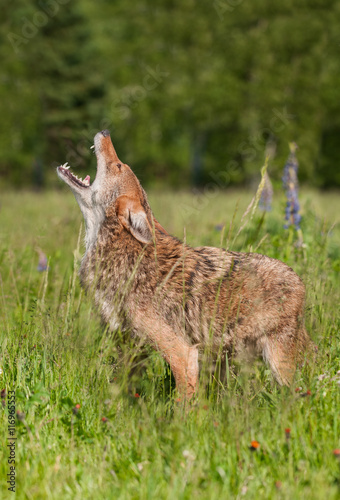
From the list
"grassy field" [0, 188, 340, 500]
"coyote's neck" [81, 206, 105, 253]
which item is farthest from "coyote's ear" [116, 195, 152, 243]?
"grassy field" [0, 188, 340, 500]

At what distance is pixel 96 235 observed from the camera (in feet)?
13.7

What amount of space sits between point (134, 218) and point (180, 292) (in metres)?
0.67

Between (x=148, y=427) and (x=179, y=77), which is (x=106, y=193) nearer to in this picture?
(x=148, y=427)

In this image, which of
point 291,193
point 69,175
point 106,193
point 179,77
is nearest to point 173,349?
point 106,193

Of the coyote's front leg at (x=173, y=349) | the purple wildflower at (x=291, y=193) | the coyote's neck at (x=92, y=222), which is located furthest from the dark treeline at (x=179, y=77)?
the coyote's front leg at (x=173, y=349)

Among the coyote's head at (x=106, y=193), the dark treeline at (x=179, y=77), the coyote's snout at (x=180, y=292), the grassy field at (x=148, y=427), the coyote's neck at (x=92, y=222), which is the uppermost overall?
the dark treeline at (x=179, y=77)

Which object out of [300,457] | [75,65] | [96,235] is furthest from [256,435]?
[75,65]

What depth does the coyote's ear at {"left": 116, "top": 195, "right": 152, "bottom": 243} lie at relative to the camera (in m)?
3.82

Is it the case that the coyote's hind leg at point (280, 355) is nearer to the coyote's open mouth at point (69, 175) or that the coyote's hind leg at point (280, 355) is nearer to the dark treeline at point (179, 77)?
the coyote's open mouth at point (69, 175)

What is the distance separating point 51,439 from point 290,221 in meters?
4.05

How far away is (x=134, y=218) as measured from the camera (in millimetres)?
3881

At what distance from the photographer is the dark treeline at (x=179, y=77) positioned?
2402 cm

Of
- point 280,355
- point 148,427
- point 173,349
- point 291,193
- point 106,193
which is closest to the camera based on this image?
point 148,427

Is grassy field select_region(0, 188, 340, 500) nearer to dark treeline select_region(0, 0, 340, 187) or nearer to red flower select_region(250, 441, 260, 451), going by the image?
red flower select_region(250, 441, 260, 451)
